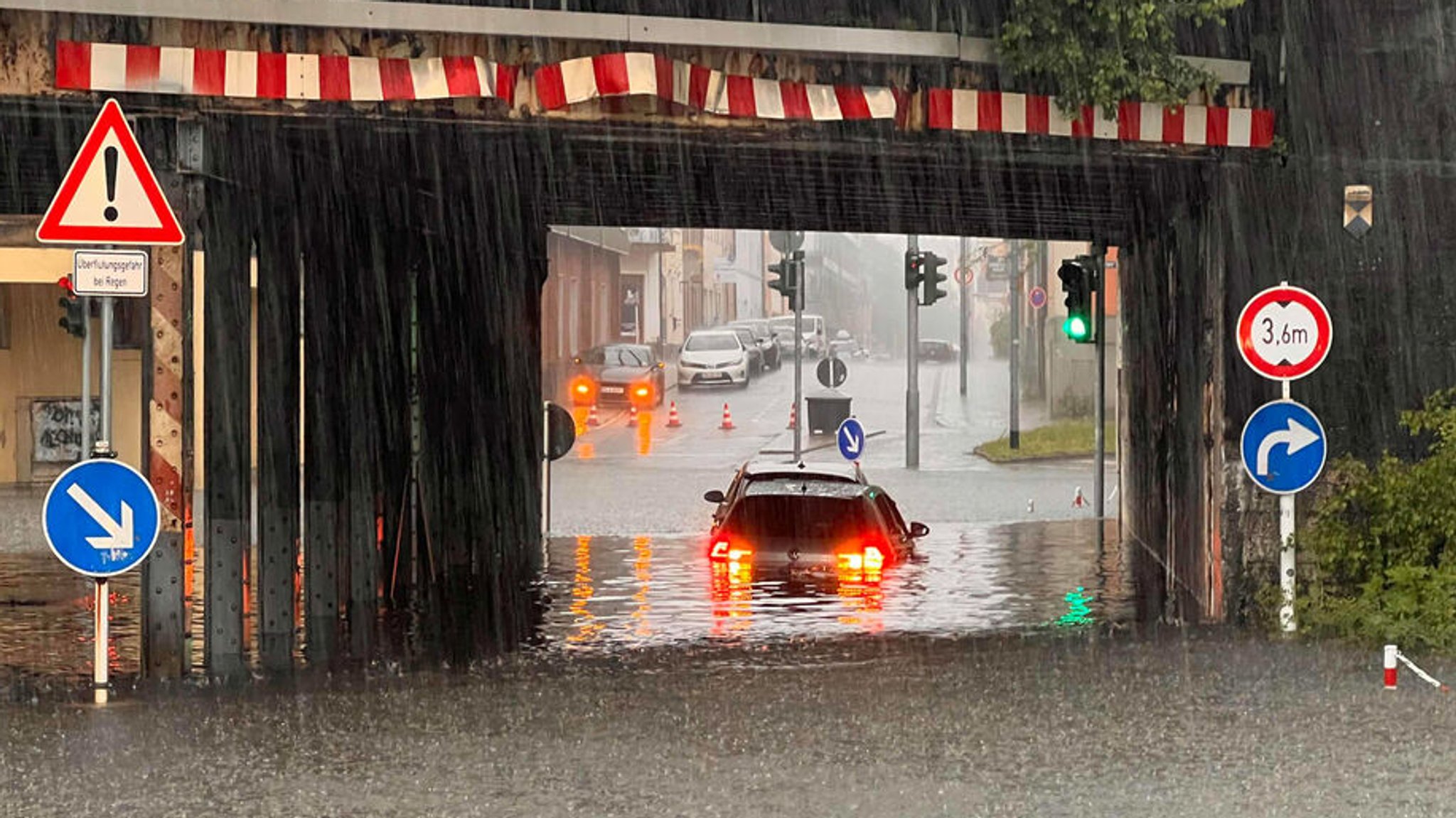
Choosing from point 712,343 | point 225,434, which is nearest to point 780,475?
point 225,434

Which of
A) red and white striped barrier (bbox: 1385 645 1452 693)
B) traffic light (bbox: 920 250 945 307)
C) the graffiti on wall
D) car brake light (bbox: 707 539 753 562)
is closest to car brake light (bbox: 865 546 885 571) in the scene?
car brake light (bbox: 707 539 753 562)

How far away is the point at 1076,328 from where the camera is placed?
28141 millimetres

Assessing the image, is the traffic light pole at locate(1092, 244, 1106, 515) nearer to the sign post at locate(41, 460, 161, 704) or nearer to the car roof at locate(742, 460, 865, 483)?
the car roof at locate(742, 460, 865, 483)

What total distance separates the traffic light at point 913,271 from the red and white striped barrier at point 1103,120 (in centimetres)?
2819

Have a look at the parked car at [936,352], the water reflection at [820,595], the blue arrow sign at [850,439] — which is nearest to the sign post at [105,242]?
the water reflection at [820,595]

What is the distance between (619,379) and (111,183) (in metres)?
52.6

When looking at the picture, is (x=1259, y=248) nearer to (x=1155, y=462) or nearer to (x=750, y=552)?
(x=750, y=552)

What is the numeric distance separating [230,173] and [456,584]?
856cm

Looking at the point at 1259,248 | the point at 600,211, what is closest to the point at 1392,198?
the point at 1259,248

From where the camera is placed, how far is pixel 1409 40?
52.1 ft

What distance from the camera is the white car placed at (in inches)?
2771

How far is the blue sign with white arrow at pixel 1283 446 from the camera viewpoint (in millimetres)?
15062

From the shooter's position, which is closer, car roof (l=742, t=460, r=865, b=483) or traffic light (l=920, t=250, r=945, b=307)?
car roof (l=742, t=460, r=865, b=483)

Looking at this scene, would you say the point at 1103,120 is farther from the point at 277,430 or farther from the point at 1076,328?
the point at 1076,328
